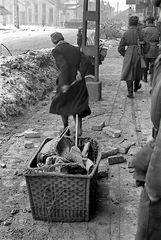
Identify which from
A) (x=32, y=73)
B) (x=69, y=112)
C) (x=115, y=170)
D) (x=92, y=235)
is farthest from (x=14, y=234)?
(x=32, y=73)

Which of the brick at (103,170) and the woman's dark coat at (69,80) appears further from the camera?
the woman's dark coat at (69,80)

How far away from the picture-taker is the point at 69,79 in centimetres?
596

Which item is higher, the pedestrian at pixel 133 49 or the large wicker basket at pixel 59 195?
the pedestrian at pixel 133 49

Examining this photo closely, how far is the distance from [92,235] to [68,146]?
1.19 metres

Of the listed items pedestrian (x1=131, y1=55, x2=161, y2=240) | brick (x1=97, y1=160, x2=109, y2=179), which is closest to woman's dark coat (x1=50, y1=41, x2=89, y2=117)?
brick (x1=97, y1=160, x2=109, y2=179)

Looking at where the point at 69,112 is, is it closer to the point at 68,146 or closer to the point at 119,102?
the point at 68,146

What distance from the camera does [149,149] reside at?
2.35 meters

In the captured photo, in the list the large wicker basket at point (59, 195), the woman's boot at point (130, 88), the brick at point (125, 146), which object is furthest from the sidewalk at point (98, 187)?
the woman's boot at point (130, 88)

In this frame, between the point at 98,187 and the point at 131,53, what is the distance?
18.3 ft

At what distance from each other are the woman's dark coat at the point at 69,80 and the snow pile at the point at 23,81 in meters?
2.03

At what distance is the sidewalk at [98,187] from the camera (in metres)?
3.73

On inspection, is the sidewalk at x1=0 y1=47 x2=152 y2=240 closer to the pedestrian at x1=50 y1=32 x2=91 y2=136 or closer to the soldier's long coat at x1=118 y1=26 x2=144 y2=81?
the pedestrian at x1=50 y1=32 x2=91 y2=136

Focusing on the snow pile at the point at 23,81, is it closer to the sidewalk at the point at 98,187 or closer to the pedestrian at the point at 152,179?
the sidewalk at the point at 98,187

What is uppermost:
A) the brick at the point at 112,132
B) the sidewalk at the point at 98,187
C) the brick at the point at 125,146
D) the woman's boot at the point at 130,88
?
the woman's boot at the point at 130,88
